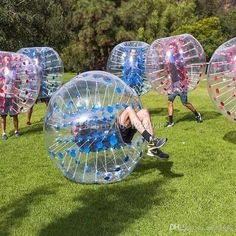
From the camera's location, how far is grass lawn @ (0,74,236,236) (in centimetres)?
478

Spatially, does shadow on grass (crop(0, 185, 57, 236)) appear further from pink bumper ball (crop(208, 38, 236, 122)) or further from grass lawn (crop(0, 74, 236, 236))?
pink bumper ball (crop(208, 38, 236, 122))

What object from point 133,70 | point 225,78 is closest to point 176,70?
point 133,70

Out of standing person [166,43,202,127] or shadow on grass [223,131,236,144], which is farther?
standing person [166,43,202,127]

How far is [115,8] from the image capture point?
115 ft

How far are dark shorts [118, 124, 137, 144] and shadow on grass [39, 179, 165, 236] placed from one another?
784mm

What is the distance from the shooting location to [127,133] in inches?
207

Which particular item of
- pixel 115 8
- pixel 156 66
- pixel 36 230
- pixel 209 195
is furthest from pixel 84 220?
pixel 115 8

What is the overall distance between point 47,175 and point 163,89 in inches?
156

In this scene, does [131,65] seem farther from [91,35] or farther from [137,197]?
[91,35]

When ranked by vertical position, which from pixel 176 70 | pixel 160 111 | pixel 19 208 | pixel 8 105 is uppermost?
pixel 176 70

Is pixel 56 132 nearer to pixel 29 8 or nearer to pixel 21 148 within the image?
pixel 21 148

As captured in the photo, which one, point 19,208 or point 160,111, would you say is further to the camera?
point 160,111

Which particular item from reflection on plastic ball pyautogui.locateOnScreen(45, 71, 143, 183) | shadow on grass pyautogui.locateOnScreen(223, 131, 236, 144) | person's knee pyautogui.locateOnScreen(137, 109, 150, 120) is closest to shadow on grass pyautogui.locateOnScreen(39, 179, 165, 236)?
reflection on plastic ball pyautogui.locateOnScreen(45, 71, 143, 183)

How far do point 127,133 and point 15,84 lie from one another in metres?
3.81
